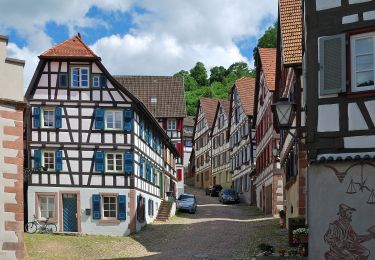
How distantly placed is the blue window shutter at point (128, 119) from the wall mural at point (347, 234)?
22.0m

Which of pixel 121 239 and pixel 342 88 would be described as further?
pixel 121 239

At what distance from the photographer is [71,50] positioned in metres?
35.3

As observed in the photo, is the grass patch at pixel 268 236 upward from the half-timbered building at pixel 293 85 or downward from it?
downward

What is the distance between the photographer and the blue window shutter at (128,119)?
3544cm

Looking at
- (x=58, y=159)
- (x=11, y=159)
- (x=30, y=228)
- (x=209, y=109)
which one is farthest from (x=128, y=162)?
(x=209, y=109)

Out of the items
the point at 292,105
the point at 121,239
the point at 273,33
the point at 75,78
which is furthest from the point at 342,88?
the point at 273,33

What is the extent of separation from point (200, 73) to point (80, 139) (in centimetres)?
9332

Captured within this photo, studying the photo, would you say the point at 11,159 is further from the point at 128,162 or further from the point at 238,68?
the point at 238,68

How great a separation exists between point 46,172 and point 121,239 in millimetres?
5831

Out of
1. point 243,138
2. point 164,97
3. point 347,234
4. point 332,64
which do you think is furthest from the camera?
point 164,97

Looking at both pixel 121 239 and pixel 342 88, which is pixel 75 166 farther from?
pixel 342 88

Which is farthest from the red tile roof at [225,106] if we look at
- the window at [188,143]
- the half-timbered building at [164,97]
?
the window at [188,143]

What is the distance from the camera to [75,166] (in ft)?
116

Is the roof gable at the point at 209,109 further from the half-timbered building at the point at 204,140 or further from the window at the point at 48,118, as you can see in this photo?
the window at the point at 48,118
